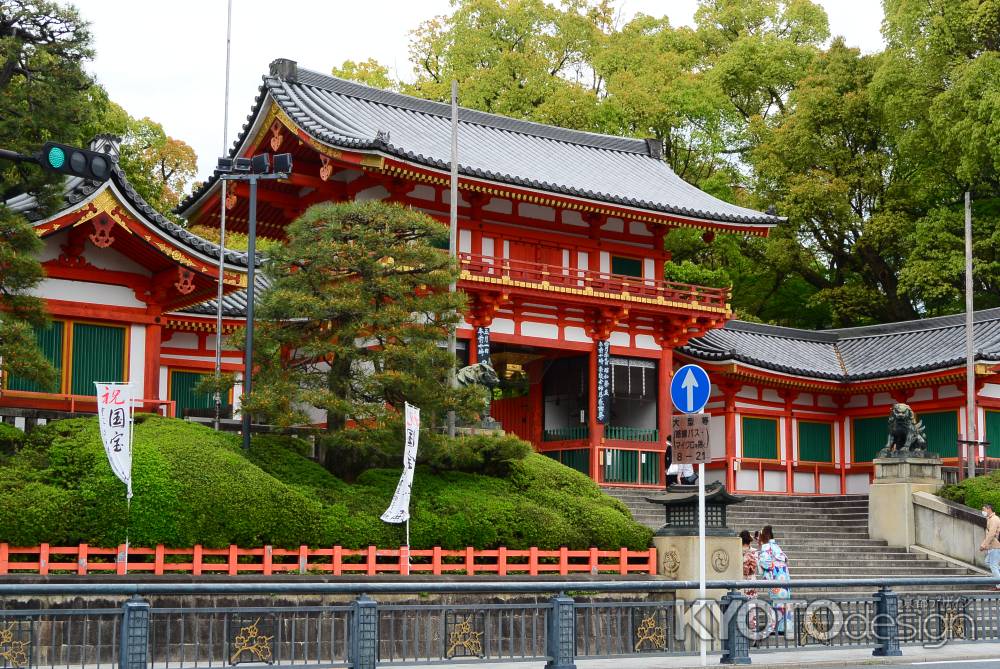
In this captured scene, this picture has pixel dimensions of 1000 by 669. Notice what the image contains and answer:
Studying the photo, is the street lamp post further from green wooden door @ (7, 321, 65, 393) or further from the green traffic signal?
the green traffic signal

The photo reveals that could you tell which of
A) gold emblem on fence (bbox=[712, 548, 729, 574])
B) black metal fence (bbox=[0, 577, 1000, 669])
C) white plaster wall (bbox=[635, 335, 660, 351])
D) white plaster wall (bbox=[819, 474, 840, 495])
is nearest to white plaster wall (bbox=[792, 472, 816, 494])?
white plaster wall (bbox=[819, 474, 840, 495])

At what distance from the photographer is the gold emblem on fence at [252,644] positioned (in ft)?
47.7

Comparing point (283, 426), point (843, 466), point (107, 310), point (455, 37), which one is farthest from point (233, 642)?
point (455, 37)

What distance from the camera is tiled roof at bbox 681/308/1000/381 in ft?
119

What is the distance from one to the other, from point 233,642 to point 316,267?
9.82m

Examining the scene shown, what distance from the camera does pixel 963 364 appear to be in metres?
34.5

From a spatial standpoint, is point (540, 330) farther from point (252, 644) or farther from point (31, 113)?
point (252, 644)

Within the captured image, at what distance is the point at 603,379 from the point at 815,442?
8701 millimetres

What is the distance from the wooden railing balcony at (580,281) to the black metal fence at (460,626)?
13.6m

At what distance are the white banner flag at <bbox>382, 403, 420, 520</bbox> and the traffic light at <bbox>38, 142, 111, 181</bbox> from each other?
25.1 ft

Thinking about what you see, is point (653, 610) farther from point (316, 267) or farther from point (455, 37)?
point (455, 37)

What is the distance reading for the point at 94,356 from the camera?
2552 cm

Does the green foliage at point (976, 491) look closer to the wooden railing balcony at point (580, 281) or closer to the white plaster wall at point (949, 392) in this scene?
the white plaster wall at point (949, 392)

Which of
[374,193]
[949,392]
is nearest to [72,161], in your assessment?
[374,193]
